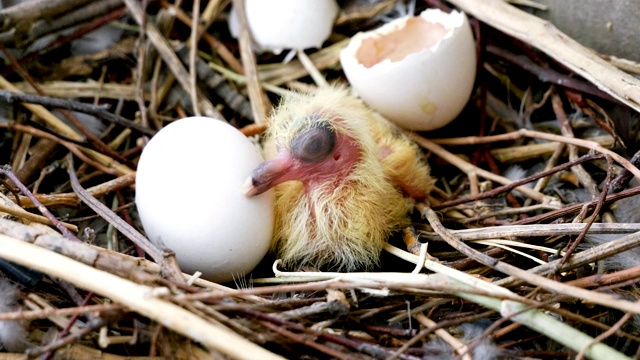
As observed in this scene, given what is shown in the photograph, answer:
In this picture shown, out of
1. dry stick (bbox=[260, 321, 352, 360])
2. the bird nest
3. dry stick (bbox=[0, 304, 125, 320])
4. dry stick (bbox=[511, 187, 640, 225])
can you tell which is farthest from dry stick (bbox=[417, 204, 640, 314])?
dry stick (bbox=[0, 304, 125, 320])

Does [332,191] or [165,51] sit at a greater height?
[165,51]

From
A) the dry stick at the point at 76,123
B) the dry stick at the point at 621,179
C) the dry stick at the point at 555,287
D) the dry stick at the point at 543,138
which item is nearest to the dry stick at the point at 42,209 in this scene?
the dry stick at the point at 76,123

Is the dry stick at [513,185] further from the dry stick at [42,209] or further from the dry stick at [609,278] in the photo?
the dry stick at [42,209]

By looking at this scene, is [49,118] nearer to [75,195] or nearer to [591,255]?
[75,195]

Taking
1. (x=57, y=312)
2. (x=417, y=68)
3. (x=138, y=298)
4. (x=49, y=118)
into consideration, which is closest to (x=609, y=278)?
(x=417, y=68)

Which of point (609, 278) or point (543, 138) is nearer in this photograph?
point (609, 278)

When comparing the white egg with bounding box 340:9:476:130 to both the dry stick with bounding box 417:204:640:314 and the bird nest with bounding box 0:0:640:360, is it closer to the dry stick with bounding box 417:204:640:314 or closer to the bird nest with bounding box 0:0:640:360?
the bird nest with bounding box 0:0:640:360

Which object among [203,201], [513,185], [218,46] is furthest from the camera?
[218,46]

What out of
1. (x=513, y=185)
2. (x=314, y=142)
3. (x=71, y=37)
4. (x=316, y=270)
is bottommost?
(x=316, y=270)
